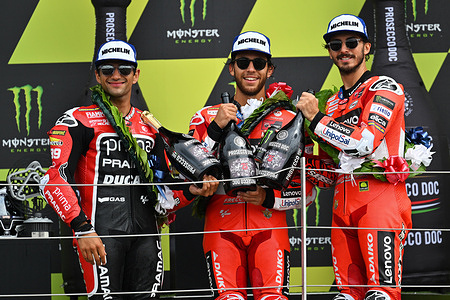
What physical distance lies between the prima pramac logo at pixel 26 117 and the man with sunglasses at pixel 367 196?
1.99 metres

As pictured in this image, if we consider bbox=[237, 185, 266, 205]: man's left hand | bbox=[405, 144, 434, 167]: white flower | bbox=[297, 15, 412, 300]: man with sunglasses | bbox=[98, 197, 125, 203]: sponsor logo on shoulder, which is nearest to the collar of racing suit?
bbox=[297, 15, 412, 300]: man with sunglasses

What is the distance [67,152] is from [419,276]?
2.13 m

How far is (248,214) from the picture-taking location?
3139 mm

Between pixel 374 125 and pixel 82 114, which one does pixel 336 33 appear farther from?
pixel 82 114

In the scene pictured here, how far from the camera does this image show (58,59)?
14.4 feet

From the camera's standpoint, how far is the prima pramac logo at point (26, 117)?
438 centimetres

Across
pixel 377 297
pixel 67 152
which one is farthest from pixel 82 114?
pixel 377 297

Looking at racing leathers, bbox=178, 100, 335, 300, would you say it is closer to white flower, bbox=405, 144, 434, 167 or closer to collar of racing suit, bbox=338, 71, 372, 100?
collar of racing suit, bbox=338, 71, 372, 100

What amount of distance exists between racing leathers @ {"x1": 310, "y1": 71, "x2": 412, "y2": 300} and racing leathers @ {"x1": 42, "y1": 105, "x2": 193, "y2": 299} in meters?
0.72

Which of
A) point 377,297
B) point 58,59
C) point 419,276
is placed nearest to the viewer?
point 377,297

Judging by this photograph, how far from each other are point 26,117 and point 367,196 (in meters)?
2.36

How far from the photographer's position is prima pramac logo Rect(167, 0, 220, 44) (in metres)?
4.39

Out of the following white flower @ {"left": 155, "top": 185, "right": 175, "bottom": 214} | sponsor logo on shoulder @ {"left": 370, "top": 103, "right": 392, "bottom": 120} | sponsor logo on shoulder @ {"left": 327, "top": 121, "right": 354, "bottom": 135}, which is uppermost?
sponsor logo on shoulder @ {"left": 370, "top": 103, "right": 392, "bottom": 120}

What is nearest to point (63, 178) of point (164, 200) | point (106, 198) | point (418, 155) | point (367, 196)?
point (106, 198)
